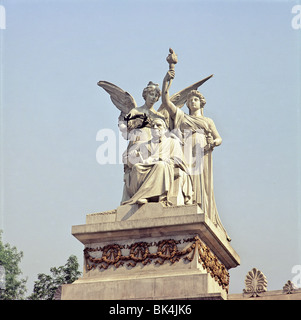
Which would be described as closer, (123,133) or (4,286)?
(123,133)

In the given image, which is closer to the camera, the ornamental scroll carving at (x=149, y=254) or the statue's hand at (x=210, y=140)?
the ornamental scroll carving at (x=149, y=254)

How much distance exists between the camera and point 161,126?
78.0 feet

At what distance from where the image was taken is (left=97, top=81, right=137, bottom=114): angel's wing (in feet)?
80.3

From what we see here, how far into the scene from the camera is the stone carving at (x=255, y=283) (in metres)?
23.8

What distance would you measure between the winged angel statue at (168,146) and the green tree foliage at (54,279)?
9630 mm

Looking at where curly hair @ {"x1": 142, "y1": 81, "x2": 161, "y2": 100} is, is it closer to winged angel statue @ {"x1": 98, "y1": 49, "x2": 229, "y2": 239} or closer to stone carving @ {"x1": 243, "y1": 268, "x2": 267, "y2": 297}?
winged angel statue @ {"x1": 98, "y1": 49, "x2": 229, "y2": 239}

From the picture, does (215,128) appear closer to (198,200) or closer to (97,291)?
(198,200)

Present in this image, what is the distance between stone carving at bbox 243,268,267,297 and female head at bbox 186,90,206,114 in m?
3.91

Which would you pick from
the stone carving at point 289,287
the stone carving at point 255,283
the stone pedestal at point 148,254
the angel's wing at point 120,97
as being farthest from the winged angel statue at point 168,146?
the stone carving at point 289,287

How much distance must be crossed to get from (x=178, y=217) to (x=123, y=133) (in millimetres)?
2922

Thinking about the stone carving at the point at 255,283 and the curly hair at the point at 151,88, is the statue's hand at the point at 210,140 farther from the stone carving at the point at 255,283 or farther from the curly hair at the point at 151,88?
the stone carving at the point at 255,283

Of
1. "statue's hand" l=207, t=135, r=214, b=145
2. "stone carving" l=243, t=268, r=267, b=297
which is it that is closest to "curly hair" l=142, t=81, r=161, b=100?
"statue's hand" l=207, t=135, r=214, b=145

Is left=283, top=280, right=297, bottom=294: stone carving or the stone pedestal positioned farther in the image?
left=283, top=280, right=297, bottom=294: stone carving
